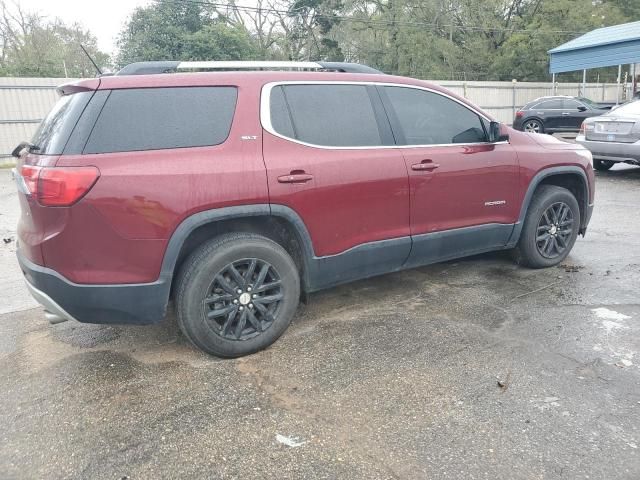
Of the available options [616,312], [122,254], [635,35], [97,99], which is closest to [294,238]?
[122,254]

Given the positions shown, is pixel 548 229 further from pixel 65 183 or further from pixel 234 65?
pixel 65 183

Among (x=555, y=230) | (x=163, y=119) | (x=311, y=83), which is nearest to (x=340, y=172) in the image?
(x=311, y=83)

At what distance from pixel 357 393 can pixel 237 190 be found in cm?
137

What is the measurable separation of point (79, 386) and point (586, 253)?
191 inches

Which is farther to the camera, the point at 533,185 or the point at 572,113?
the point at 572,113

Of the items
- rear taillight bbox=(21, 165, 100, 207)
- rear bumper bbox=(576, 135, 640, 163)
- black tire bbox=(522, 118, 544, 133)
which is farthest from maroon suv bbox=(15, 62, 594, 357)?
black tire bbox=(522, 118, 544, 133)

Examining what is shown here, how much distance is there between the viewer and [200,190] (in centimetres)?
307

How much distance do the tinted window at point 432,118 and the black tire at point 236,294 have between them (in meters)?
1.43

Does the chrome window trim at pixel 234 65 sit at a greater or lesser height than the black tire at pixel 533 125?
greater

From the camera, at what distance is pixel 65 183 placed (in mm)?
2836

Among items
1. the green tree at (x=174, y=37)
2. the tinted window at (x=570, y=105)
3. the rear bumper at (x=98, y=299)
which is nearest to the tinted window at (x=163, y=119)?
the rear bumper at (x=98, y=299)

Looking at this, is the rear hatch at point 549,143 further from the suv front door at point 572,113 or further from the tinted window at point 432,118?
the suv front door at point 572,113

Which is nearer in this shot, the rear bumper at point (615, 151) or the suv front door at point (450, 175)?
the suv front door at point (450, 175)

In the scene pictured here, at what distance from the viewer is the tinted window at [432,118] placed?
4023 mm
